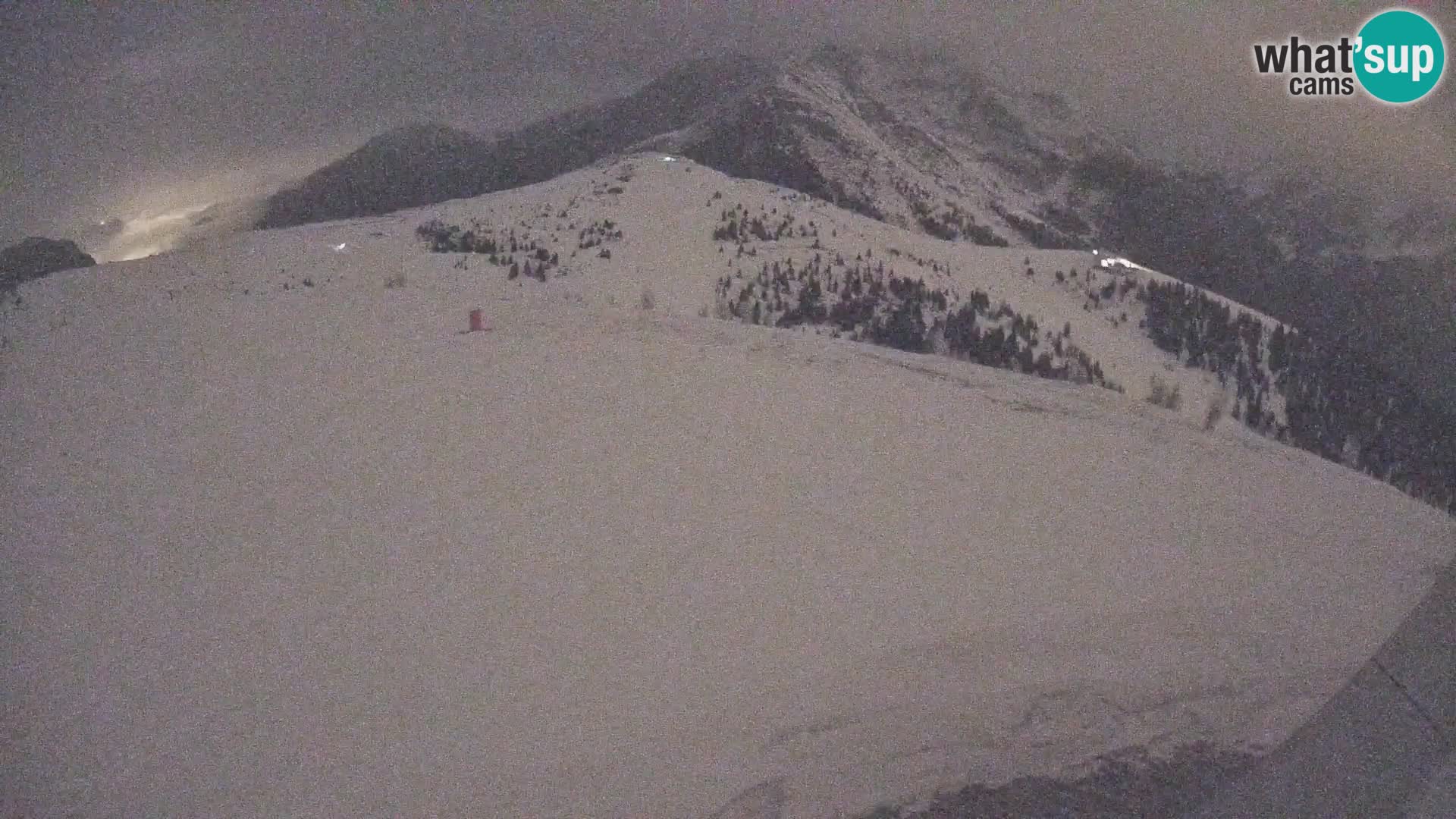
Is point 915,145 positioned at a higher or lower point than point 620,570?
higher

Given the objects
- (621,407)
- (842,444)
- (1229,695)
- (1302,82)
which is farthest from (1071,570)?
(1302,82)

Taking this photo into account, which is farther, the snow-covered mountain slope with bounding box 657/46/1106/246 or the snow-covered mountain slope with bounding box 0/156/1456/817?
the snow-covered mountain slope with bounding box 657/46/1106/246

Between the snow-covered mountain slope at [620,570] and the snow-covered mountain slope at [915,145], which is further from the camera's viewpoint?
the snow-covered mountain slope at [915,145]

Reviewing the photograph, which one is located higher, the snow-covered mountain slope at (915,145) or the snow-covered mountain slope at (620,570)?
the snow-covered mountain slope at (915,145)

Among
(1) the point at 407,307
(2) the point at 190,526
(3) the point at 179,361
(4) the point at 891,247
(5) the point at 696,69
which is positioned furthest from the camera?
(5) the point at 696,69

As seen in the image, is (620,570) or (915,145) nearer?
(620,570)

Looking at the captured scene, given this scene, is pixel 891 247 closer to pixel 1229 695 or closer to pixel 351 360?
pixel 351 360

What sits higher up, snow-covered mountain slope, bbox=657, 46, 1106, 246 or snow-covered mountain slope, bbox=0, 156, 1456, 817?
snow-covered mountain slope, bbox=657, 46, 1106, 246

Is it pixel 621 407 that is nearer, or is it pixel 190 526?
pixel 190 526
